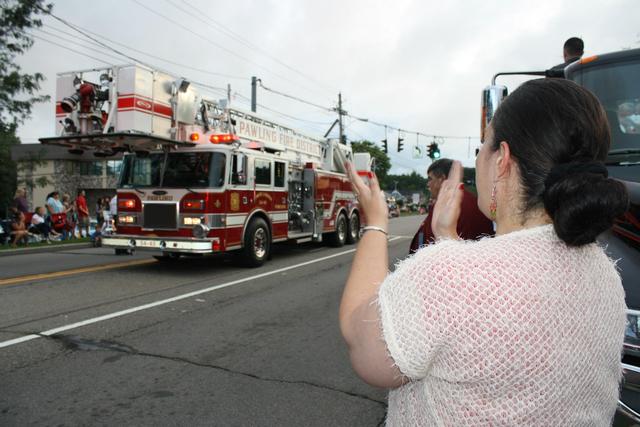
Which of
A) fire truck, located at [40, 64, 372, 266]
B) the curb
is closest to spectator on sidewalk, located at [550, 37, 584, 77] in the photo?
fire truck, located at [40, 64, 372, 266]

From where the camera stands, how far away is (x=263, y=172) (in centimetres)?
1056

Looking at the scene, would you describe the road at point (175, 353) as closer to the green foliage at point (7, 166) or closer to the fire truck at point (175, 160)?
the fire truck at point (175, 160)

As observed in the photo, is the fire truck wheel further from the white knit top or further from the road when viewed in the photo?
the white knit top

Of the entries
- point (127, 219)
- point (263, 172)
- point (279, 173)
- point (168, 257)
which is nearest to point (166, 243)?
point (127, 219)

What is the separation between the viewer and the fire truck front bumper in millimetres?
8688

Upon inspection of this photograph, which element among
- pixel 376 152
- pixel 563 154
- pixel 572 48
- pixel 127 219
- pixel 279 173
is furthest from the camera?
pixel 376 152

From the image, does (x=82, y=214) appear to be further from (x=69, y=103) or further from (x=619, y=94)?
(x=619, y=94)

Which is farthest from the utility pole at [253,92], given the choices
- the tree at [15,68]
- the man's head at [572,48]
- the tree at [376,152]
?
the tree at [376,152]

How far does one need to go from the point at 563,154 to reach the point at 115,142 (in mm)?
8711

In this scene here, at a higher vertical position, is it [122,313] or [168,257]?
[168,257]

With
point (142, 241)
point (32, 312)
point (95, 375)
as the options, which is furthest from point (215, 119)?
point (95, 375)

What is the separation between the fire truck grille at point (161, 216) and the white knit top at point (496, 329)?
840cm

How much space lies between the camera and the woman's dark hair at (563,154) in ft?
3.49

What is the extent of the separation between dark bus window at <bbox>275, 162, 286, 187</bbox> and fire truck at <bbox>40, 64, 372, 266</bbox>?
25 millimetres
